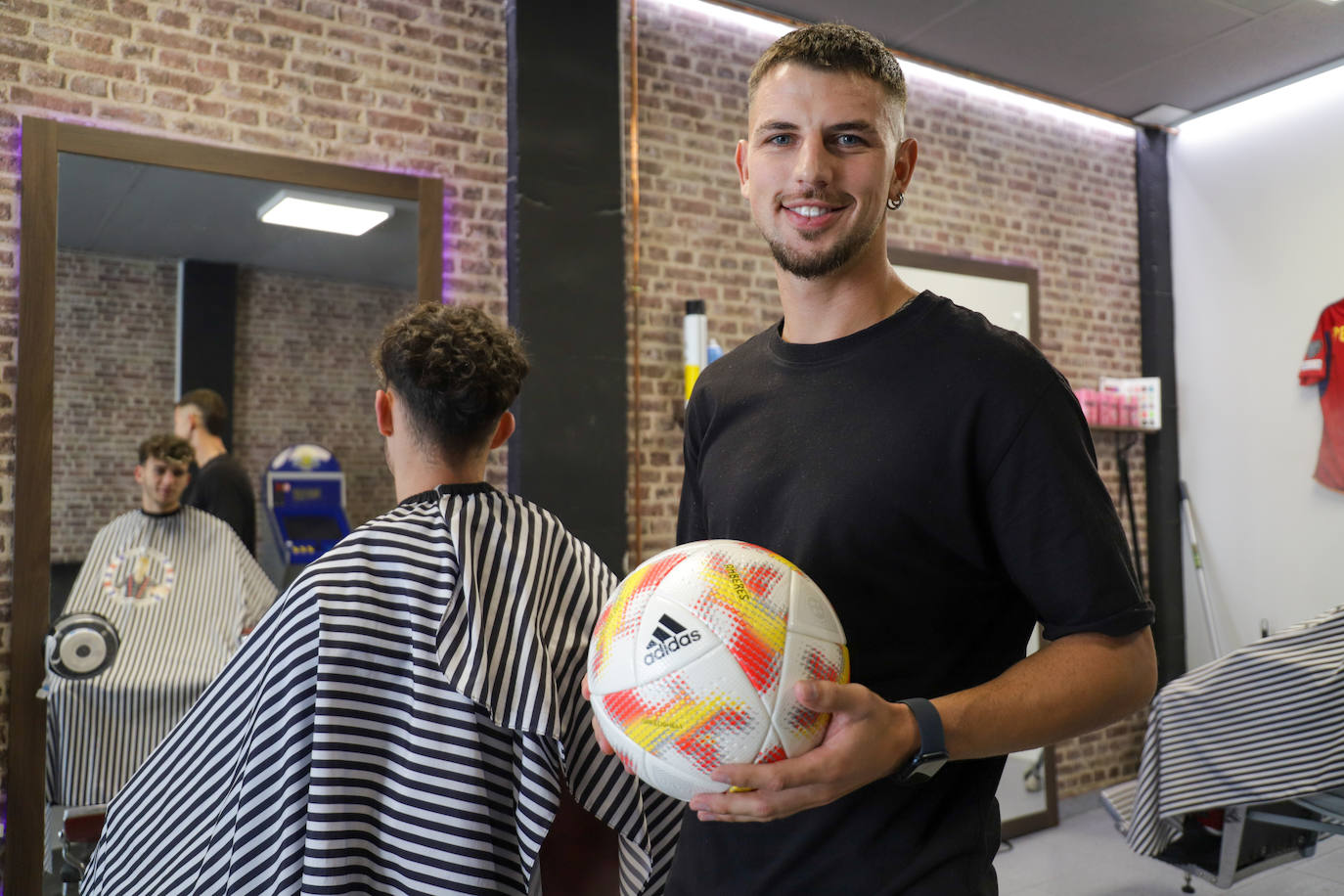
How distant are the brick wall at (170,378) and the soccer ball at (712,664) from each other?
2.61 m

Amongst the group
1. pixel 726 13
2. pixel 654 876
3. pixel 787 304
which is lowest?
pixel 654 876

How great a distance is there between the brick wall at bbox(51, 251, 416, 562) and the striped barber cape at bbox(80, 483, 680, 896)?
5.35ft

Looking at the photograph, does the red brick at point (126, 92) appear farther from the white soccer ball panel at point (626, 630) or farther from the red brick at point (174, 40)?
the white soccer ball panel at point (626, 630)

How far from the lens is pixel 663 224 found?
4.15 m

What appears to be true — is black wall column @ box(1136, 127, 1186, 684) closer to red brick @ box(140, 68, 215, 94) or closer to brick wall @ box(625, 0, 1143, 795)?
brick wall @ box(625, 0, 1143, 795)

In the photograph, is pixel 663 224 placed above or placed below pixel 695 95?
below

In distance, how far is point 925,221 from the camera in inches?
196

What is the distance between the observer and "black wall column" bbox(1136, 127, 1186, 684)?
18.6 ft

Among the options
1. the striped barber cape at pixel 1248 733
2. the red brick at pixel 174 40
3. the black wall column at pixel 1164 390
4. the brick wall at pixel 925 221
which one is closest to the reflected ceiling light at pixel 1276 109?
the black wall column at pixel 1164 390

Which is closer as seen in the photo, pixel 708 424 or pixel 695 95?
pixel 708 424

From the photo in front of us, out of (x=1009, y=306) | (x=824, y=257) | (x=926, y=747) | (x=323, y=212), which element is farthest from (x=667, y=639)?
(x=1009, y=306)

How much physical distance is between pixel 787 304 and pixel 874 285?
13cm

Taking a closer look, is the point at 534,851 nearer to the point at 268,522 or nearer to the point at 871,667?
the point at 871,667

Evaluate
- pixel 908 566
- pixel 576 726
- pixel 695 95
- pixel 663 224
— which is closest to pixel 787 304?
pixel 908 566
